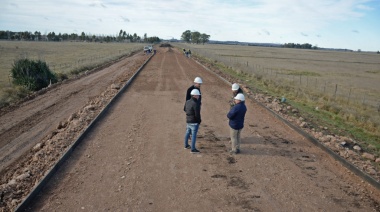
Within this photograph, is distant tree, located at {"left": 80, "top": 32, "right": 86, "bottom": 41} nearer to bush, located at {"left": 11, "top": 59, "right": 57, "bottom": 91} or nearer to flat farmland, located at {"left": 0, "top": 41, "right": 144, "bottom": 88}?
flat farmland, located at {"left": 0, "top": 41, "right": 144, "bottom": 88}

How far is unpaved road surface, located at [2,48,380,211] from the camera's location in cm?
629

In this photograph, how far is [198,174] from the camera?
751 centimetres

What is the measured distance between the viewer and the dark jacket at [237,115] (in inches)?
332

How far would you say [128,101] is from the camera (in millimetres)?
15133

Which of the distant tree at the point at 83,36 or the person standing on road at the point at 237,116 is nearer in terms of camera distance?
the person standing on road at the point at 237,116

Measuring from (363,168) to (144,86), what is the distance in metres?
13.7

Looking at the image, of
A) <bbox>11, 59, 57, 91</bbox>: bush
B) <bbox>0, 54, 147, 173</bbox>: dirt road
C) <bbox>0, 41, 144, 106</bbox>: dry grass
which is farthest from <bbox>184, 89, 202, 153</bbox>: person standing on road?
<bbox>11, 59, 57, 91</bbox>: bush

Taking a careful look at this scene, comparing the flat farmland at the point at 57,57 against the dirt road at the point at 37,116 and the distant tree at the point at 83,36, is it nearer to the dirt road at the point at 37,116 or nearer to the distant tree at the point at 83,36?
the dirt road at the point at 37,116

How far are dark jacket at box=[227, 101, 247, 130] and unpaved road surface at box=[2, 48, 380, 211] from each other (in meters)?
0.90

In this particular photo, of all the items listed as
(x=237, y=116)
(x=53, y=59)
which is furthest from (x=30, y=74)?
(x=53, y=59)

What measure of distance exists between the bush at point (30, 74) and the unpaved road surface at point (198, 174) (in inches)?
484

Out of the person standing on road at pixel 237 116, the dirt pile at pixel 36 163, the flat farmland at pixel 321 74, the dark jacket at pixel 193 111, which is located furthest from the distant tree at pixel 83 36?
the person standing on road at pixel 237 116

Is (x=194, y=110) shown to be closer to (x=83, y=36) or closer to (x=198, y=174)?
(x=198, y=174)

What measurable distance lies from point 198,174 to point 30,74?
18.8 meters
